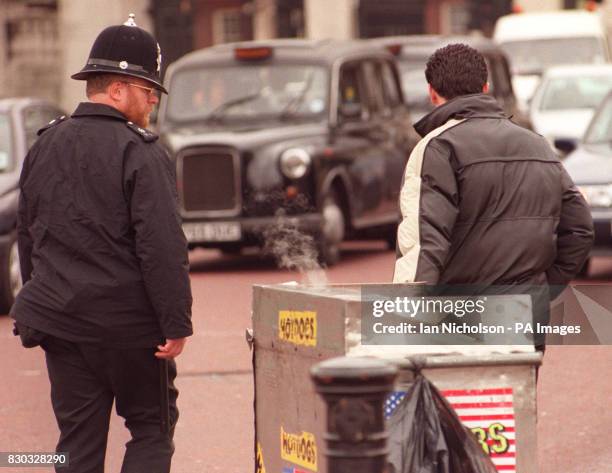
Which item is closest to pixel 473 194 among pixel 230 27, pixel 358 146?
pixel 358 146

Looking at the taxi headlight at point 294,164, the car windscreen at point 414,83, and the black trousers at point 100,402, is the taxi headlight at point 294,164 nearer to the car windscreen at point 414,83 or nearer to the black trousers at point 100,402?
the car windscreen at point 414,83

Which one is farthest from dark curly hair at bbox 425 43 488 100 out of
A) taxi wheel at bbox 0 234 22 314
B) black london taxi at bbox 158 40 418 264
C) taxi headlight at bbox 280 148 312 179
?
taxi headlight at bbox 280 148 312 179

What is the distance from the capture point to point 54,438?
323 inches

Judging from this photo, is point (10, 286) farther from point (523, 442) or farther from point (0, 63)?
point (0, 63)

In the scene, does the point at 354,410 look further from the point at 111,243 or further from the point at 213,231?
the point at 213,231

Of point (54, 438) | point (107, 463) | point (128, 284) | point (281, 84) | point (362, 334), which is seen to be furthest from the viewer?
point (281, 84)

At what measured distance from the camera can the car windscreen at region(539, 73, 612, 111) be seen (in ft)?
74.5

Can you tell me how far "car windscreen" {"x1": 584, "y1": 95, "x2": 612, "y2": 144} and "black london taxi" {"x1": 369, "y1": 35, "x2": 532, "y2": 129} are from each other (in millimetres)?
4427

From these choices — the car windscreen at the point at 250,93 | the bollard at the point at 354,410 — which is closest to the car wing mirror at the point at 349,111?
the car windscreen at the point at 250,93

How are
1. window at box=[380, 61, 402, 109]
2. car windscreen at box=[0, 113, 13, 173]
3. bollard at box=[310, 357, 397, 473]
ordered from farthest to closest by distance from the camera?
window at box=[380, 61, 402, 109] < car windscreen at box=[0, 113, 13, 173] < bollard at box=[310, 357, 397, 473]

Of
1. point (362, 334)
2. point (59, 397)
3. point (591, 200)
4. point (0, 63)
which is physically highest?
point (362, 334)

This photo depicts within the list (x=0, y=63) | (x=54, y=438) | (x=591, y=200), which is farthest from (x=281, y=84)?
(x=0, y=63)

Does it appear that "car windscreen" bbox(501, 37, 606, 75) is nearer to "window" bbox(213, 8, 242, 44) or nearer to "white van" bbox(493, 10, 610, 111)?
"white van" bbox(493, 10, 610, 111)

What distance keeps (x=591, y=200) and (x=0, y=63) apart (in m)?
33.1
